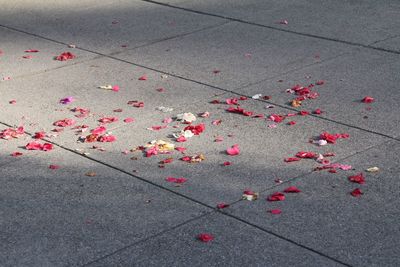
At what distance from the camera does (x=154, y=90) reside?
23.4 ft

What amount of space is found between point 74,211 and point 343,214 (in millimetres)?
1491

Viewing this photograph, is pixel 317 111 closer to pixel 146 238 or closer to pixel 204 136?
pixel 204 136

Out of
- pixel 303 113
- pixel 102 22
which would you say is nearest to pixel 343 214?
pixel 303 113

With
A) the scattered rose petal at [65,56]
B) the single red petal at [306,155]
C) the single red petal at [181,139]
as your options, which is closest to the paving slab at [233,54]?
the scattered rose petal at [65,56]

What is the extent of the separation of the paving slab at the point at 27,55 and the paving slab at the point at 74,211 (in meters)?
2.12

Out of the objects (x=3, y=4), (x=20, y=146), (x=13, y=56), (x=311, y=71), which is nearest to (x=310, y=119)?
(x=311, y=71)

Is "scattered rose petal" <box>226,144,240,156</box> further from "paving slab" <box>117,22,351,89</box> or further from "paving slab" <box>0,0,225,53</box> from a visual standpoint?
"paving slab" <box>0,0,225,53</box>

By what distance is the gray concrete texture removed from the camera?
4.70m

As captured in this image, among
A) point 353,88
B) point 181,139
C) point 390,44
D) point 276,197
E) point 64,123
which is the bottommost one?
point 64,123

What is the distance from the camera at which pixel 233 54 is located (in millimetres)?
7895

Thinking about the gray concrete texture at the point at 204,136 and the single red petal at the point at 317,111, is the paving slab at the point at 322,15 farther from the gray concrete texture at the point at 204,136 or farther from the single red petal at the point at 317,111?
the single red petal at the point at 317,111

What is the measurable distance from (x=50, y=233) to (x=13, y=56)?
3.75 metres

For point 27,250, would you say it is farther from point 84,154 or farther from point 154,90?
point 154,90

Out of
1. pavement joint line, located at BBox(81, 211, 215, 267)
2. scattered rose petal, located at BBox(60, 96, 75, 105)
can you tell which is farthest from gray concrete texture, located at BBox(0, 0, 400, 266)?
scattered rose petal, located at BBox(60, 96, 75, 105)
